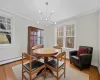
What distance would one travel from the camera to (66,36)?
15.1ft

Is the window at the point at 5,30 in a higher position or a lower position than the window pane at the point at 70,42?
higher

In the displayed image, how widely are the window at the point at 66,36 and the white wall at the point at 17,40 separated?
2.05 m

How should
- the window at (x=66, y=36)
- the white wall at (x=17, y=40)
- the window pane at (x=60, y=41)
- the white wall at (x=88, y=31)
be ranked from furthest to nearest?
the window pane at (x=60, y=41) → the window at (x=66, y=36) → the white wall at (x=17, y=40) → the white wall at (x=88, y=31)

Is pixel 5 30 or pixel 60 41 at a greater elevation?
pixel 5 30

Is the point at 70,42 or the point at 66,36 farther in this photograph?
the point at 66,36

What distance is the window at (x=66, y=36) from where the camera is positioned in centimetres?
430

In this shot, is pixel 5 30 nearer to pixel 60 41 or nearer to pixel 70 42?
pixel 60 41

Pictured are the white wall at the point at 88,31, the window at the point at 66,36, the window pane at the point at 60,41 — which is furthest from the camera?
the window pane at the point at 60,41

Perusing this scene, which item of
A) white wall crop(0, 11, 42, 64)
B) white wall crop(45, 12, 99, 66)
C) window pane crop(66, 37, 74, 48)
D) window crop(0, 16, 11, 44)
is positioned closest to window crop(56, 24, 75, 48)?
window pane crop(66, 37, 74, 48)

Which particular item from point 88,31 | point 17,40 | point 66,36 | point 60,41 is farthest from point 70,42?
point 17,40

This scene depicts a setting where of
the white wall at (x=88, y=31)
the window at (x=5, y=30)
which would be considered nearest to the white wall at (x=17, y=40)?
the window at (x=5, y=30)

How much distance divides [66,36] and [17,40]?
2792mm

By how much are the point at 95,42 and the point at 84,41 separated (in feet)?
1.56

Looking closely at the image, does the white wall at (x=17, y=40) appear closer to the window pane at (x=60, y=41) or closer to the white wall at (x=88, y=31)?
the window pane at (x=60, y=41)
